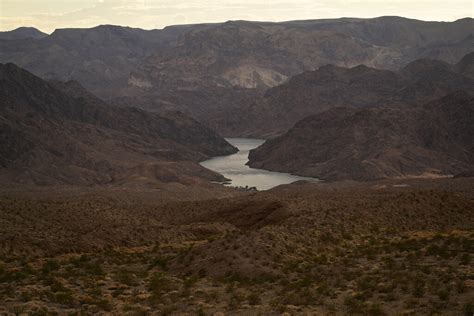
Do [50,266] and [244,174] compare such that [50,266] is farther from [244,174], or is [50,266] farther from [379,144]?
[379,144]

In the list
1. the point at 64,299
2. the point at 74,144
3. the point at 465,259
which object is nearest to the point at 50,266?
the point at 64,299

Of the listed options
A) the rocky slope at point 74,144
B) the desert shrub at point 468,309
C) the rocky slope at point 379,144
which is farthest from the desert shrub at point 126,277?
the rocky slope at point 379,144

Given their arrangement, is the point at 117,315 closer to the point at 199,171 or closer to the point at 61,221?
the point at 61,221

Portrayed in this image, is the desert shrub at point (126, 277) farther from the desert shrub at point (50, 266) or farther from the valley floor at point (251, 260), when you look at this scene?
the desert shrub at point (50, 266)

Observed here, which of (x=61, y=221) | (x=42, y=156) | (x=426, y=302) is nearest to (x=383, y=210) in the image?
(x=61, y=221)

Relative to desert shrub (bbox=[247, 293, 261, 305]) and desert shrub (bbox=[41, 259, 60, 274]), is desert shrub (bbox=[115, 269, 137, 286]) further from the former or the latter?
desert shrub (bbox=[247, 293, 261, 305])
